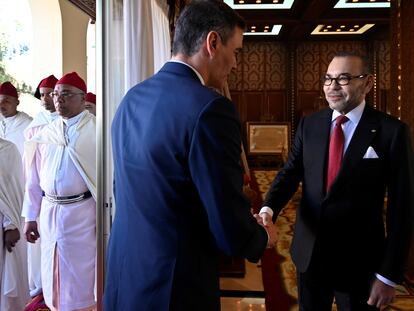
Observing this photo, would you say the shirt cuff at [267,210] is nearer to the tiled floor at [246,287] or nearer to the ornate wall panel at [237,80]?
the tiled floor at [246,287]

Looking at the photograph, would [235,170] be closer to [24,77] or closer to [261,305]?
[261,305]

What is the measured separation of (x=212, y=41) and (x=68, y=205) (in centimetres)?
205

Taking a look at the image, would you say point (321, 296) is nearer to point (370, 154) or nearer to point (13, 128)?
point (370, 154)

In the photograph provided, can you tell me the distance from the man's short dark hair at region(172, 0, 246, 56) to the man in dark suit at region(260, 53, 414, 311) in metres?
0.72

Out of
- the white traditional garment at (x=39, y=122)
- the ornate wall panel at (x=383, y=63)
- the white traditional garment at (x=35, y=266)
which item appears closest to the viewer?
the white traditional garment at (x=39, y=122)

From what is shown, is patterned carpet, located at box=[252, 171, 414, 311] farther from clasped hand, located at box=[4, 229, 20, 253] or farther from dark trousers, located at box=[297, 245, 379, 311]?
clasped hand, located at box=[4, 229, 20, 253]

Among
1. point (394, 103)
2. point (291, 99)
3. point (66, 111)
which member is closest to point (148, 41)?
point (66, 111)

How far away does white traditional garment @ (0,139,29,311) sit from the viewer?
286 centimetres

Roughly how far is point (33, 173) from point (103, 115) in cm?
109

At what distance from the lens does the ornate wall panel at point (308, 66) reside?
13727mm

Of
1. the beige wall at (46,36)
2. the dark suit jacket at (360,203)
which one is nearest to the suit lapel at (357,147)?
the dark suit jacket at (360,203)

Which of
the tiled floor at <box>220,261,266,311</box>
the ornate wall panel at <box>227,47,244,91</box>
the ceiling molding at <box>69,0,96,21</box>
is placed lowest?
the tiled floor at <box>220,261,266,311</box>

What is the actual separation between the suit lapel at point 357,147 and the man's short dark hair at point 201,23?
0.79 m

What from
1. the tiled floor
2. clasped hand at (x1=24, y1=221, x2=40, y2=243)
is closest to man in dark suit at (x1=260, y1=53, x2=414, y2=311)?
the tiled floor
